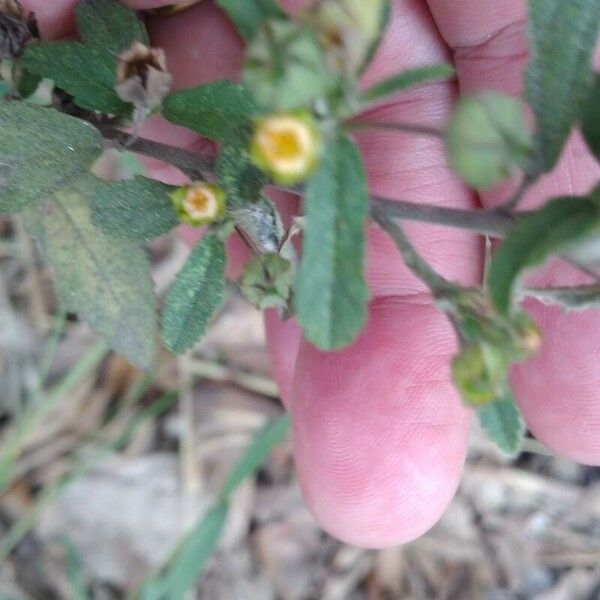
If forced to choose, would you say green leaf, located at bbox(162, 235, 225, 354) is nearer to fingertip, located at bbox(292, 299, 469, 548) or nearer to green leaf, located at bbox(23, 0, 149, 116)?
green leaf, located at bbox(23, 0, 149, 116)

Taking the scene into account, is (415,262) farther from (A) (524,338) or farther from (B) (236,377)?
(B) (236,377)

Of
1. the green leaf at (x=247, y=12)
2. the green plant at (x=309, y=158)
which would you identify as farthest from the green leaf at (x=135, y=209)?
the green leaf at (x=247, y=12)

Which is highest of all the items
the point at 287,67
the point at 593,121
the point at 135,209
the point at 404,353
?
the point at 287,67

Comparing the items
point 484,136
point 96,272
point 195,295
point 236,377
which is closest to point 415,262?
point 484,136

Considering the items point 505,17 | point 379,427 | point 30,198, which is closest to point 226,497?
point 379,427

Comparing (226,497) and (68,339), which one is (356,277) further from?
(68,339)

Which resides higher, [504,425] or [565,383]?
[504,425]

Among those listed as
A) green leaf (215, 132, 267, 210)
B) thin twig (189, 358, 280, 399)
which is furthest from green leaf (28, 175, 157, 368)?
thin twig (189, 358, 280, 399)

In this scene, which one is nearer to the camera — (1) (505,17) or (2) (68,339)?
(1) (505,17)
